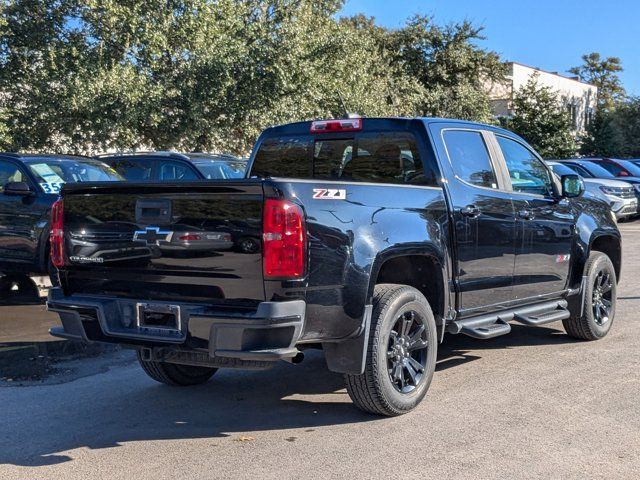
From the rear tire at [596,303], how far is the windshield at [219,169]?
20.3 feet

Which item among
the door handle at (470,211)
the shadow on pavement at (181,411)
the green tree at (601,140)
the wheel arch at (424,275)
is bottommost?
the shadow on pavement at (181,411)

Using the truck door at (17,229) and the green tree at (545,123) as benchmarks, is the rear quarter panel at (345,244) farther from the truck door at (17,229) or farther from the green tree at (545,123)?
the green tree at (545,123)

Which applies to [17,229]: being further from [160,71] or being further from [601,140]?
[601,140]

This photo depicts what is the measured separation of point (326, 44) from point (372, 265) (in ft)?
58.9

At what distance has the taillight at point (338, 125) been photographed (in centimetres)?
626

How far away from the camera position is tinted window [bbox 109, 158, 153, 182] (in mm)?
12930

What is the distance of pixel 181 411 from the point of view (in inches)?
222

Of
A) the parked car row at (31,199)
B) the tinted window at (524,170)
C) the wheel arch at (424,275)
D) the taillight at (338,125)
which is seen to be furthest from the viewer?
the parked car row at (31,199)

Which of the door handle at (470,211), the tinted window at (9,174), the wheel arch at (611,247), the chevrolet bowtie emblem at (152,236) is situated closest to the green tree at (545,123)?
the wheel arch at (611,247)

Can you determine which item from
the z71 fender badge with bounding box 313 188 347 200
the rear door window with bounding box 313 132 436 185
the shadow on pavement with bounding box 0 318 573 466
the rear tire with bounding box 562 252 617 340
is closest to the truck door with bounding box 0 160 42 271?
the shadow on pavement with bounding box 0 318 573 466

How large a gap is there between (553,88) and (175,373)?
4280 centimetres

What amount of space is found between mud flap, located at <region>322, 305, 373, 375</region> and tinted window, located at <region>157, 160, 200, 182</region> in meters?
7.71

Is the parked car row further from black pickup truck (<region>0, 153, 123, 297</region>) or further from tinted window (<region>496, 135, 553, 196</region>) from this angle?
tinted window (<region>496, 135, 553, 196</region>)

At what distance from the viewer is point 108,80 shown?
17.7m
